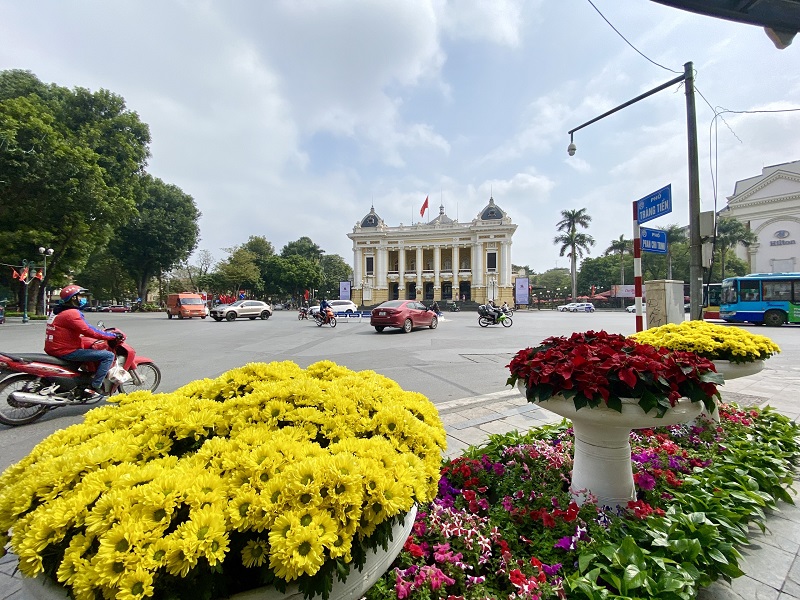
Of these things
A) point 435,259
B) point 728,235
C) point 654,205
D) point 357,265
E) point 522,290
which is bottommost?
point 522,290

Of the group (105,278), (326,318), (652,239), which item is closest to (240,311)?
(326,318)

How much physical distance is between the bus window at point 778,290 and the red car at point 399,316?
1639 centimetres

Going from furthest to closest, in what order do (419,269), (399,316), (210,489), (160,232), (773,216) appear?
(419,269) → (773,216) → (160,232) → (399,316) → (210,489)

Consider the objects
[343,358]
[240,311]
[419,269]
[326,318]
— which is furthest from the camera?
[419,269]

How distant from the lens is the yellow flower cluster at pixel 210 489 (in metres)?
0.92

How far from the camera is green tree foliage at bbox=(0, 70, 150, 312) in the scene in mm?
18500

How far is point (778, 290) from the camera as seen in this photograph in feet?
56.6

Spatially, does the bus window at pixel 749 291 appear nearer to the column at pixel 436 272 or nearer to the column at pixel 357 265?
the column at pixel 436 272

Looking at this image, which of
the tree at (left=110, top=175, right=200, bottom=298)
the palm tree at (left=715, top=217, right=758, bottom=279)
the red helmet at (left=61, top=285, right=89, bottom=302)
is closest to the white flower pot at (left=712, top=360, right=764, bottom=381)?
the red helmet at (left=61, top=285, right=89, bottom=302)

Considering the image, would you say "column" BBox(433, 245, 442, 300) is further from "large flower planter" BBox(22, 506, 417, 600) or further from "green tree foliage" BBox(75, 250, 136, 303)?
"large flower planter" BBox(22, 506, 417, 600)

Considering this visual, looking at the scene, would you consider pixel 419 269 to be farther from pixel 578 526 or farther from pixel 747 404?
pixel 578 526

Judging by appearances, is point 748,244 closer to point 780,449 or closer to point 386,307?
point 386,307

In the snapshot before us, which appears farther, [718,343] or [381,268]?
[381,268]

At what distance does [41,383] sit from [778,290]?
25.3 meters
